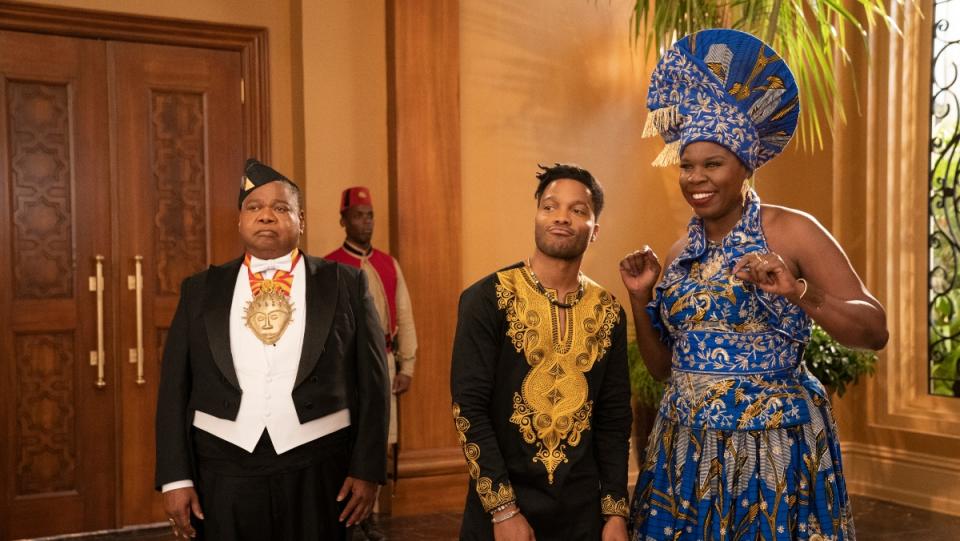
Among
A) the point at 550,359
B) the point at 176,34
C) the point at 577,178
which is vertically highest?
the point at 176,34

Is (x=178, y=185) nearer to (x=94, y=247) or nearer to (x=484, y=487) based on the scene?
(x=94, y=247)

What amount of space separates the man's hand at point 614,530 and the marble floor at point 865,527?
8.99ft

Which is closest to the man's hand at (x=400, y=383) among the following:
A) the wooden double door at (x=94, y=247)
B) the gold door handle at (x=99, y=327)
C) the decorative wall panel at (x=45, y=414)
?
the wooden double door at (x=94, y=247)

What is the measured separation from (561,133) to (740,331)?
12.7 feet

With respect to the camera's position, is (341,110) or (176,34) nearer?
(176,34)

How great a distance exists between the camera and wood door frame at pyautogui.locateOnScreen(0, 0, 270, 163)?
4.99m

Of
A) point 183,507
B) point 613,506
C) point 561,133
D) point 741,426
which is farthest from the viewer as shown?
point 561,133

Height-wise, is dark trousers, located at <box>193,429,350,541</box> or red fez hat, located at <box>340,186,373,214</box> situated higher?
red fez hat, located at <box>340,186,373,214</box>

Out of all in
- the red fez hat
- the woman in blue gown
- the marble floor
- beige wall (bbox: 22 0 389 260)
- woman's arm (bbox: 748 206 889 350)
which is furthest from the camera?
beige wall (bbox: 22 0 389 260)

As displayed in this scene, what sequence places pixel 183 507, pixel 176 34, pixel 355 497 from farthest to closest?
pixel 176 34
pixel 355 497
pixel 183 507

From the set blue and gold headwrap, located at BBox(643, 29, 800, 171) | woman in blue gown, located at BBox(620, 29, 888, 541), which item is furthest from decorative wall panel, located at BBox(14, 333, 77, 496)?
blue and gold headwrap, located at BBox(643, 29, 800, 171)

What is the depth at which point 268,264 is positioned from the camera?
9.19ft

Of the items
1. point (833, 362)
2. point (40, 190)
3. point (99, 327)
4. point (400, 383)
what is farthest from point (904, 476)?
point (40, 190)

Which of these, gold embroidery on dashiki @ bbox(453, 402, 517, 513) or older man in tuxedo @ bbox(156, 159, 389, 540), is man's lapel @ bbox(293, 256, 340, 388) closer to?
older man in tuxedo @ bbox(156, 159, 389, 540)
